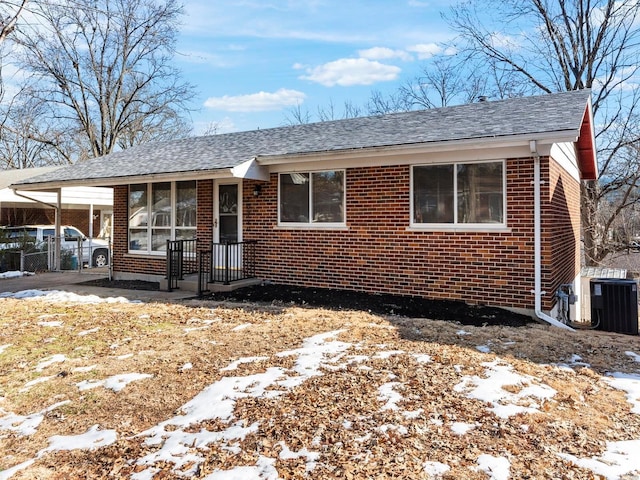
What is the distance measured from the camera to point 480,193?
307 inches

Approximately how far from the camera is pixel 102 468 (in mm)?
2957

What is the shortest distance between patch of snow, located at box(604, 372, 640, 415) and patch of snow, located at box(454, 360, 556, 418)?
24.2 inches

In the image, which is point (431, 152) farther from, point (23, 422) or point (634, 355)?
point (23, 422)

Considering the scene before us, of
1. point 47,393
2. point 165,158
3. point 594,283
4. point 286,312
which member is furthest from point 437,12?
point 47,393

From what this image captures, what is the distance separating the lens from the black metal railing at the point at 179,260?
10.2m

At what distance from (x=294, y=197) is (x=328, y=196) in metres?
0.84

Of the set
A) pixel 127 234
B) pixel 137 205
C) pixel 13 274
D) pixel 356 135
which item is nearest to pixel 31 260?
pixel 13 274

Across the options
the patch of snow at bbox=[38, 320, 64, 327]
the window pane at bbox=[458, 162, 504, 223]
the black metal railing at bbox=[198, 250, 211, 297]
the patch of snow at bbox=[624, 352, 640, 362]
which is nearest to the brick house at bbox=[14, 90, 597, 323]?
the window pane at bbox=[458, 162, 504, 223]

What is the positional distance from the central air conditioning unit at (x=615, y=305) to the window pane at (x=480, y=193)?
7.46 feet

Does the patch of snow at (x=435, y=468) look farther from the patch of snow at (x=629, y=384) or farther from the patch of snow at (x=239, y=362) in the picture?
the patch of snow at (x=239, y=362)

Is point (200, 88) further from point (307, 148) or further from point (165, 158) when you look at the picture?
point (307, 148)

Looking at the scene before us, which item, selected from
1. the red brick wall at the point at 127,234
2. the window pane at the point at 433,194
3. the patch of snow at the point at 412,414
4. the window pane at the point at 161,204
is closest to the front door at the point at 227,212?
the red brick wall at the point at 127,234

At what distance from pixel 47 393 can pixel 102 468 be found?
1.80 meters

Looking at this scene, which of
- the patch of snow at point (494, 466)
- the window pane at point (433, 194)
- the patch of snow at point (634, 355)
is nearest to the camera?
the patch of snow at point (494, 466)
